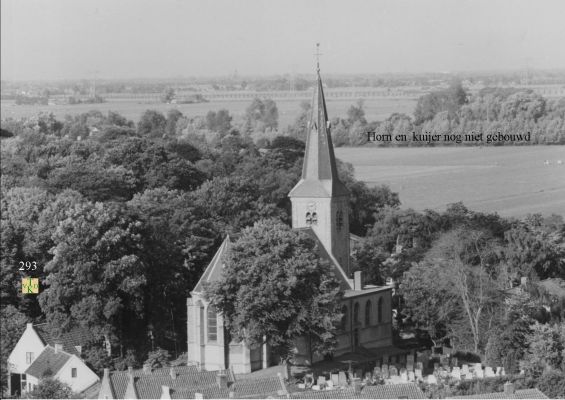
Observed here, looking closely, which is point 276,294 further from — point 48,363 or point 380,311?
point 380,311

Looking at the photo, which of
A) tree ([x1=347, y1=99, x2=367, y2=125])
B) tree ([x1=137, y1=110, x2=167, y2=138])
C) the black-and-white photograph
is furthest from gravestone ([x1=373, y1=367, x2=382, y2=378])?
tree ([x1=137, y1=110, x2=167, y2=138])

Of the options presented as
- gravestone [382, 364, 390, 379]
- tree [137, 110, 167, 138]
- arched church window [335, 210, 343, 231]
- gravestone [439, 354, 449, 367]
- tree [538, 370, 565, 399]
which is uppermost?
arched church window [335, 210, 343, 231]

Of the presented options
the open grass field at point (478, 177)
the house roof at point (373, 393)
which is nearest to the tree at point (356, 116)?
the open grass field at point (478, 177)

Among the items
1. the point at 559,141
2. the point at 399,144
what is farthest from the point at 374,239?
the point at 399,144

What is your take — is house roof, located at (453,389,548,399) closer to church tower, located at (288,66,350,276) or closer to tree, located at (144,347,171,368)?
tree, located at (144,347,171,368)

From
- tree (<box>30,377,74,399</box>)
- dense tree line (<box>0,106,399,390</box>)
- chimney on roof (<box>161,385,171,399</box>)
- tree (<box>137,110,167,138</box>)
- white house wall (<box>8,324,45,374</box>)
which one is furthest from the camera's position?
tree (<box>137,110,167,138</box>)
